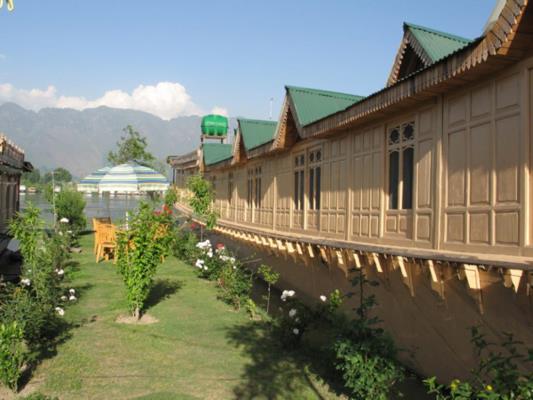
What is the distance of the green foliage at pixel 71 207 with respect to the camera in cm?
2525

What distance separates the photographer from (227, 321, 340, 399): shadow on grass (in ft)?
23.5

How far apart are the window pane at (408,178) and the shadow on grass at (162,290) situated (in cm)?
687

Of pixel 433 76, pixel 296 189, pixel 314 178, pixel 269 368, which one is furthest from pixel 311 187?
pixel 433 76

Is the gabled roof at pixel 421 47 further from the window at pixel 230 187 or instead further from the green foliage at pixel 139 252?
the window at pixel 230 187

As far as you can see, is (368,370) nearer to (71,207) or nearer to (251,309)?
(251,309)

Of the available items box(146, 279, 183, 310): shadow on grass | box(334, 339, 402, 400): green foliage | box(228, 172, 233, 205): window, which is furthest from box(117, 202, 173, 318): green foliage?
box(228, 172, 233, 205): window

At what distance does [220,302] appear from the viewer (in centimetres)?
1264

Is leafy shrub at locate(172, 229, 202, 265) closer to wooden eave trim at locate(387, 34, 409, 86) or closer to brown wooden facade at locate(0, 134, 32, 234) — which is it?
brown wooden facade at locate(0, 134, 32, 234)

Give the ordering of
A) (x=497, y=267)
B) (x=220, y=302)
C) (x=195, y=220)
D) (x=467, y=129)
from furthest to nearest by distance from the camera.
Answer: (x=195, y=220) < (x=220, y=302) < (x=467, y=129) < (x=497, y=267)

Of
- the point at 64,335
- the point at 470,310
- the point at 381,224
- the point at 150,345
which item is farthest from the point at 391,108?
the point at 64,335

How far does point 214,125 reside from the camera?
81.9ft

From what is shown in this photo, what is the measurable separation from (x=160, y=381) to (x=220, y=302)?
5450mm

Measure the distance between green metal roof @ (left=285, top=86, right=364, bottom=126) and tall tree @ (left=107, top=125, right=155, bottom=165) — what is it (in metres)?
24.5

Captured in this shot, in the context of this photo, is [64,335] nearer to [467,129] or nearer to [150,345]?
[150,345]
